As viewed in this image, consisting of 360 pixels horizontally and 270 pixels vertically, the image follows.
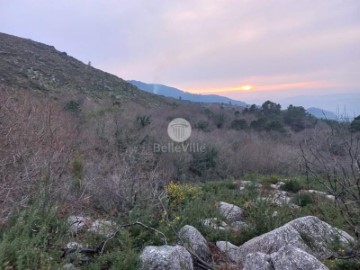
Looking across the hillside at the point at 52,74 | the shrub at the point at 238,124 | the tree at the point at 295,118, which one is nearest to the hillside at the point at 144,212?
the hillside at the point at 52,74

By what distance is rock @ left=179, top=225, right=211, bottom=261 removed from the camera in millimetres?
5258

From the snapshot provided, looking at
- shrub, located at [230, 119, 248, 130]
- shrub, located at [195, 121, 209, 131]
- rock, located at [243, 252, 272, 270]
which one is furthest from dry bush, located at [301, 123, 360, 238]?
shrub, located at [230, 119, 248, 130]

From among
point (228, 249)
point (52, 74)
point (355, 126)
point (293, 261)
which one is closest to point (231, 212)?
point (228, 249)

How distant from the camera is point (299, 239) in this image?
5648mm

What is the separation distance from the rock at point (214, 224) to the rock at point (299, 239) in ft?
2.34

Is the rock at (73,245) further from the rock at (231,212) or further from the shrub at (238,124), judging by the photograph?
the shrub at (238,124)

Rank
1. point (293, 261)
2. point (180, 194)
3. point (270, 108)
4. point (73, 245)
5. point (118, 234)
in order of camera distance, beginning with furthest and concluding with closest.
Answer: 1. point (270, 108)
2. point (180, 194)
3. point (118, 234)
4. point (73, 245)
5. point (293, 261)

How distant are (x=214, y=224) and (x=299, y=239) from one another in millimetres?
1367

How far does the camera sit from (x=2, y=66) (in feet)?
106

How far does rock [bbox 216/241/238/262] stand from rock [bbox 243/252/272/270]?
4.05ft

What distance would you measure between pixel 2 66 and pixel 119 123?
1473 centimetres

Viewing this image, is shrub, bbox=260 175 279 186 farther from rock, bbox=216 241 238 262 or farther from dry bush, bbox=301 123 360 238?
rock, bbox=216 241 238 262

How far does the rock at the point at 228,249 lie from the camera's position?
5.61 metres

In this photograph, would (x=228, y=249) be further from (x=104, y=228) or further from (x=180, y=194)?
(x=180, y=194)
